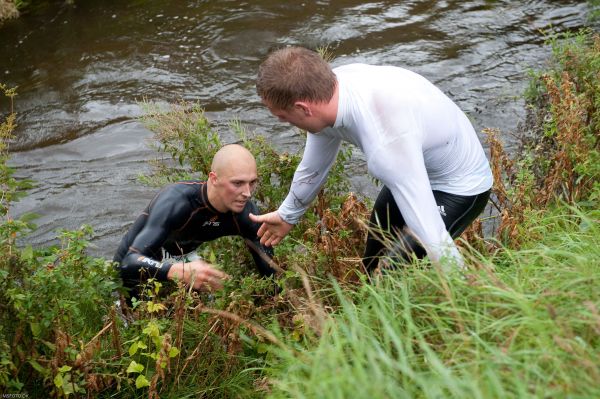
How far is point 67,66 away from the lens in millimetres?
10773

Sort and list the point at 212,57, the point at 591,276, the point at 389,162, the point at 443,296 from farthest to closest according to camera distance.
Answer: the point at 212,57 → the point at 389,162 → the point at 443,296 → the point at 591,276

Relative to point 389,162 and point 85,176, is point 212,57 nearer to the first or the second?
point 85,176

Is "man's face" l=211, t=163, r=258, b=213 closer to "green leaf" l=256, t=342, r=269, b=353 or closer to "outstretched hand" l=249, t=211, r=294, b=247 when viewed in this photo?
"outstretched hand" l=249, t=211, r=294, b=247

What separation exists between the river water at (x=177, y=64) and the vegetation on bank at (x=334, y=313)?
8.18 feet

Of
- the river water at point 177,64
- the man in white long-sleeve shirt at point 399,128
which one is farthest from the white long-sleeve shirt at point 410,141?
the river water at point 177,64

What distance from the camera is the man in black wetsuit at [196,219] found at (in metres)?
4.55

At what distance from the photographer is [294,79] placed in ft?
10.7

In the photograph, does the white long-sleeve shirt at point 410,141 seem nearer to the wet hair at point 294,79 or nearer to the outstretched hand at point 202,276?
the wet hair at point 294,79

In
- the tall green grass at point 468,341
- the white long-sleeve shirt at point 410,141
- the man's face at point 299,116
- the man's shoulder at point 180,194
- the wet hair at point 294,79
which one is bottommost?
the man's shoulder at point 180,194

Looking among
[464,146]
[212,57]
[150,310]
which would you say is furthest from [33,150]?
[464,146]

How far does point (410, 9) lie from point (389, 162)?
9.35m

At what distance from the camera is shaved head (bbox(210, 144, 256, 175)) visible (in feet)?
14.9

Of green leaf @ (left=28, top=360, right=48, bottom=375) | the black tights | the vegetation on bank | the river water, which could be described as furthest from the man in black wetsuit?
the river water

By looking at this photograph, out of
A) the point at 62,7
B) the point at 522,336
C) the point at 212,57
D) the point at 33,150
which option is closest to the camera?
the point at 522,336
